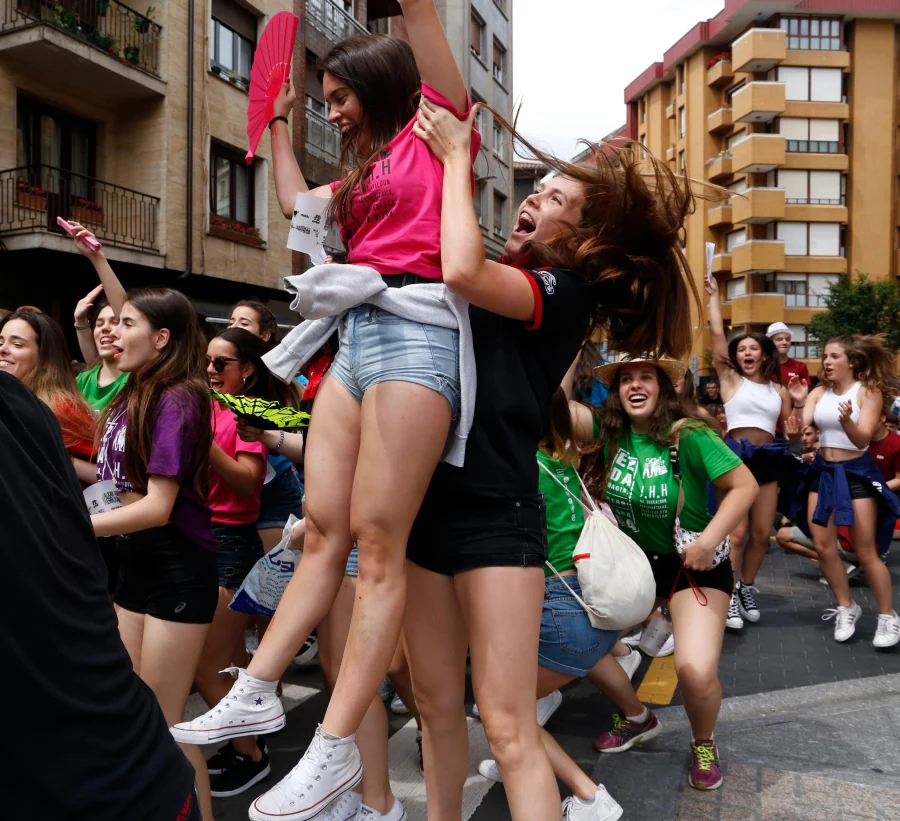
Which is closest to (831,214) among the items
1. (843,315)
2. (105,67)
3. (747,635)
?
(843,315)

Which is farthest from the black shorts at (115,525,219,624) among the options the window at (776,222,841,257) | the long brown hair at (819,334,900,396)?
the window at (776,222,841,257)

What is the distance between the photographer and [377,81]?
8.30ft

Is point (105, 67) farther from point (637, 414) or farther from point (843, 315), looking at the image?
point (843, 315)

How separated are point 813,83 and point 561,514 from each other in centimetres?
4858

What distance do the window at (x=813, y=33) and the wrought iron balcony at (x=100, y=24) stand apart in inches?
1502

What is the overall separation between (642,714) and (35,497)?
345 cm

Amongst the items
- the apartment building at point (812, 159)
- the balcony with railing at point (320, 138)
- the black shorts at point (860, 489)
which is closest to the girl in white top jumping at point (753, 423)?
the black shorts at point (860, 489)

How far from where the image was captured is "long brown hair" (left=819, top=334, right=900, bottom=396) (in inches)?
249

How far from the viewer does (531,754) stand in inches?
85.2

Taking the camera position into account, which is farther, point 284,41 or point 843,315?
point 843,315

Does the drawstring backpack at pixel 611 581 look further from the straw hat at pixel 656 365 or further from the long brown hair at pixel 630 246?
the straw hat at pixel 656 365

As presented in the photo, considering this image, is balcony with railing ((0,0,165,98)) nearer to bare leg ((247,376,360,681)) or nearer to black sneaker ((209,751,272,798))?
black sneaker ((209,751,272,798))

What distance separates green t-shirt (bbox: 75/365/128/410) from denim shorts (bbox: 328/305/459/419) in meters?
2.83

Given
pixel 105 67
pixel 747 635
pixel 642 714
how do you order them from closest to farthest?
pixel 642 714 < pixel 747 635 < pixel 105 67
